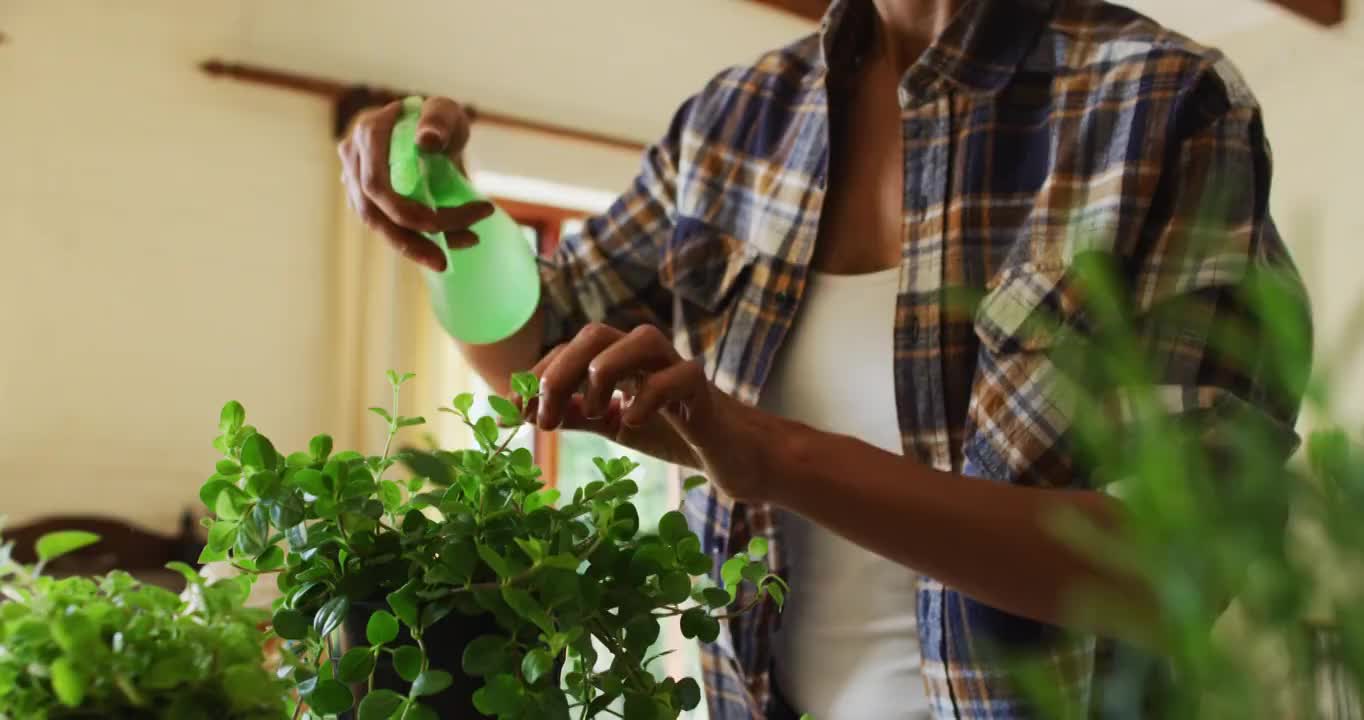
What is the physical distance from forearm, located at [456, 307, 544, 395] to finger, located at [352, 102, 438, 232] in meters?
0.21

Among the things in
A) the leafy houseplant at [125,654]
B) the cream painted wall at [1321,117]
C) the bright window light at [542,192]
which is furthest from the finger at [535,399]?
the cream painted wall at [1321,117]

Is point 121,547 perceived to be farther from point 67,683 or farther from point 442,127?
point 67,683

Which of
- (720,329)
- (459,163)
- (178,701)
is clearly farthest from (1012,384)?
(178,701)

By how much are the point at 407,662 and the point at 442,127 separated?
424 mm

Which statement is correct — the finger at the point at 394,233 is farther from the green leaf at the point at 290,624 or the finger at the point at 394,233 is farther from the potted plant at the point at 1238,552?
the potted plant at the point at 1238,552

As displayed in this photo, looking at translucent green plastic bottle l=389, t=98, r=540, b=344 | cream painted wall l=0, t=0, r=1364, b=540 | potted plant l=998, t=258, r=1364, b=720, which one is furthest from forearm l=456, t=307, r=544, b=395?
cream painted wall l=0, t=0, r=1364, b=540

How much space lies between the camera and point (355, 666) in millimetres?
448

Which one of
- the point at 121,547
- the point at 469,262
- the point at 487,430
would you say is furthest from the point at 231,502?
the point at 121,547

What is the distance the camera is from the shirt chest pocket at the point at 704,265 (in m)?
1.01

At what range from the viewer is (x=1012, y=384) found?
81cm

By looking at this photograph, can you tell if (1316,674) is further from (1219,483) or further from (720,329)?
(720,329)

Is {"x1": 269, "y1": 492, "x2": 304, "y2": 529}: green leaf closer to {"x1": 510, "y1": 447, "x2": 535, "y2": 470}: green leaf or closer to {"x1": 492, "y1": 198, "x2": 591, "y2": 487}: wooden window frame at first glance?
{"x1": 510, "y1": 447, "x2": 535, "y2": 470}: green leaf

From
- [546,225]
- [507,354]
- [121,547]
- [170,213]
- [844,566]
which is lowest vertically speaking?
[121,547]

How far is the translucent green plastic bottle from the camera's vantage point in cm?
79
